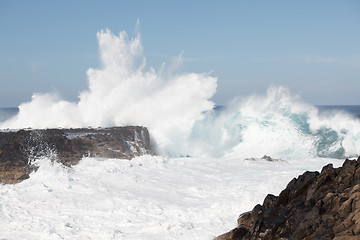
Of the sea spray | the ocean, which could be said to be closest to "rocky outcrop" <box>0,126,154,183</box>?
the ocean

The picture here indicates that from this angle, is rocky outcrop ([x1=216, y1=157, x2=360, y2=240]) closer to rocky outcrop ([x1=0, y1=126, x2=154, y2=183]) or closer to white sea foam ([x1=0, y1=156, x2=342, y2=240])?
white sea foam ([x1=0, y1=156, x2=342, y2=240])

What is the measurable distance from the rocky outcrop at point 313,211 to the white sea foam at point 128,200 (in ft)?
4.66

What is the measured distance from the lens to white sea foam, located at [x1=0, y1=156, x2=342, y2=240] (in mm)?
8734

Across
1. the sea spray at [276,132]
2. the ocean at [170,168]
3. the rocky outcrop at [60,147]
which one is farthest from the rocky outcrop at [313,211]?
the sea spray at [276,132]

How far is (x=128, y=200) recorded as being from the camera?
433 inches

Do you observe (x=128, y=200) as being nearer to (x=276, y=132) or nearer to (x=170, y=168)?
(x=170, y=168)

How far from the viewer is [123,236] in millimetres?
8453

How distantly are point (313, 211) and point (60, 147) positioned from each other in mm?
12094

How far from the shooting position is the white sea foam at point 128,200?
8734 mm

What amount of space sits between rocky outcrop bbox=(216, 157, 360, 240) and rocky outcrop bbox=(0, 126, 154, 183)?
28.3 feet

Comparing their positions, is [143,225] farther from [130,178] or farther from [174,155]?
[174,155]

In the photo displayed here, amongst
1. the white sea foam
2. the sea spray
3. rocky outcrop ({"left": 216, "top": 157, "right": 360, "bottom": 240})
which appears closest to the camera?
rocky outcrop ({"left": 216, "top": 157, "right": 360, "bottom": 240})

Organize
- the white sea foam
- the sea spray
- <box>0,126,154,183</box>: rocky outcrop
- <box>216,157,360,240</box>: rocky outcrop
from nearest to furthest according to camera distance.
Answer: <box>216,157,360,240</box>: rocky outcrop
the white sea foam
<box>0,126,154,183</box>: rocky outcrop
the sea spray

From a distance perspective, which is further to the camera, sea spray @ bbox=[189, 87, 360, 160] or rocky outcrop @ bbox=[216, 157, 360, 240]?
sea spray @ bbox=[189, 87, 360, 160]
